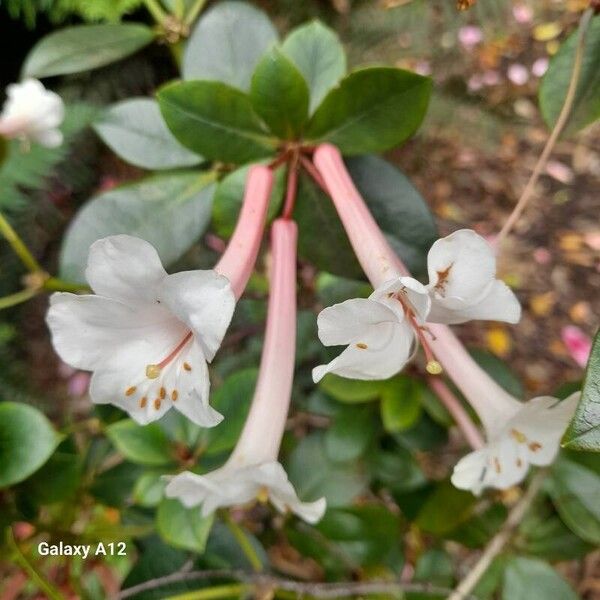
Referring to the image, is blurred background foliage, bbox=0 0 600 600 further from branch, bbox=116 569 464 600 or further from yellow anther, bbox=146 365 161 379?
yellow anther, bbox=146 365 161 379

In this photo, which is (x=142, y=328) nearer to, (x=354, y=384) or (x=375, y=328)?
(x=375, y=328)

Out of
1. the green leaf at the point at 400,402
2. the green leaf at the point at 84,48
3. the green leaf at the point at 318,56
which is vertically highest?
the green leaf at the point at 84,48

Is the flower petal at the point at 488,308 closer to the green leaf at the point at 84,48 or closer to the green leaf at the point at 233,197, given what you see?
the green leaf at the point at 233,197

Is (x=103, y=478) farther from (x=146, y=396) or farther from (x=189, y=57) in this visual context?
(x=189, y=57)

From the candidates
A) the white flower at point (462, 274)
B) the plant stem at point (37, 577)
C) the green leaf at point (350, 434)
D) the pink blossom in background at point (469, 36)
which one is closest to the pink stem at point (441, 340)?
the white flower at point (462, 274)

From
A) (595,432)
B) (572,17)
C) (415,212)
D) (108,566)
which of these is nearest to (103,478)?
(108,566)

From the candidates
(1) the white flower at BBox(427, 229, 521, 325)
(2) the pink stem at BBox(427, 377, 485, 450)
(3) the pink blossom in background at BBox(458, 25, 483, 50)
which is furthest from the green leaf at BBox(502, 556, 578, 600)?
(3) the pink blossom in background at BBox(458, 25, 483, 50)
